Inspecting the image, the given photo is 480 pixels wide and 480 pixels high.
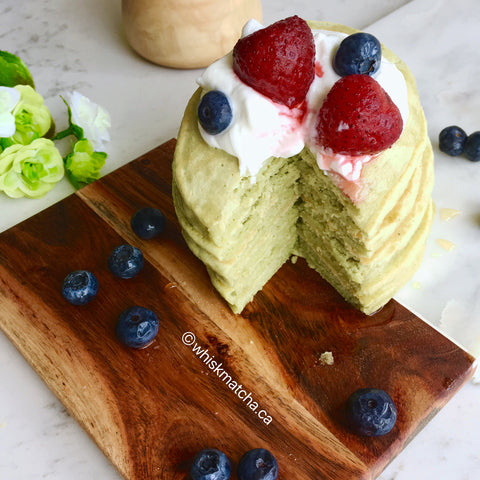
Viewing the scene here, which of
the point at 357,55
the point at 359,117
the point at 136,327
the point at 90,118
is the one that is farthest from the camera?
the point at 90,118

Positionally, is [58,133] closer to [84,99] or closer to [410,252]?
[84,99]

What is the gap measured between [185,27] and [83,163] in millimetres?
1012

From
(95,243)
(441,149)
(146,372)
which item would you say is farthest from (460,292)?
(95,243)

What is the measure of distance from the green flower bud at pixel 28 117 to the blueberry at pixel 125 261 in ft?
3.07

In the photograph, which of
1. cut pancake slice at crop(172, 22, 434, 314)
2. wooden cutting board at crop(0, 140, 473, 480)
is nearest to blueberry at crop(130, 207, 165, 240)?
wooden cutting board at crop(0, 140, 473, 480)

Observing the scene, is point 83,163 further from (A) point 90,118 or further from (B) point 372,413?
(B) point 372,413

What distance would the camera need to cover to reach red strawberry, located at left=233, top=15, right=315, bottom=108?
2207mm

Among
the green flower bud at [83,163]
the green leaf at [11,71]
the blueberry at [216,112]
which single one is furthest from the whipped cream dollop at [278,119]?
the green leaf at [11,71]

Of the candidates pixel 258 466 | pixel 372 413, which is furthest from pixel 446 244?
pixel 258 466

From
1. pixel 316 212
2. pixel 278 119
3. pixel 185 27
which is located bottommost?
pixel 316 212

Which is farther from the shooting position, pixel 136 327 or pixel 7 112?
pixel 7 112

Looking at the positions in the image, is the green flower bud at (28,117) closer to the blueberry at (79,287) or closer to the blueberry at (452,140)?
the blueberry at (79,287)

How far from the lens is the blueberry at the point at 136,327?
2488 millimetres

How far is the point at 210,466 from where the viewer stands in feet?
7.07
